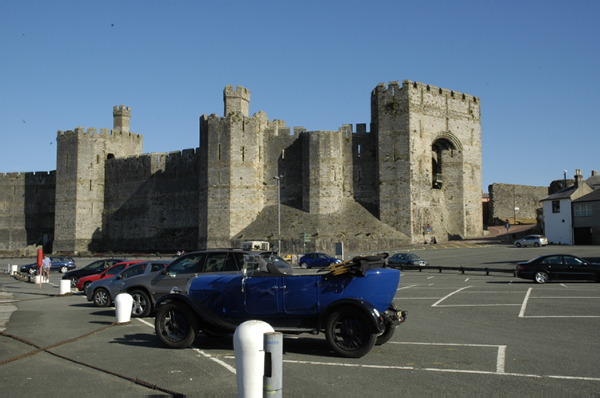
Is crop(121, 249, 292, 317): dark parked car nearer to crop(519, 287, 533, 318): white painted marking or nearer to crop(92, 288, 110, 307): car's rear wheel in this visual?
crop(92, 288, 110, 307): car's rear wheel

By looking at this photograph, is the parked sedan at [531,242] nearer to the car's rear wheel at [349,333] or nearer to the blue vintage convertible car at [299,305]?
the blue vintage convertible car at [299,305]

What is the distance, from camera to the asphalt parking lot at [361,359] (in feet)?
22.5

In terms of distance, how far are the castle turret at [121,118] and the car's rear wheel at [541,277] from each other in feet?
186

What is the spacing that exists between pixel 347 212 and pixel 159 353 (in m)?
41.2

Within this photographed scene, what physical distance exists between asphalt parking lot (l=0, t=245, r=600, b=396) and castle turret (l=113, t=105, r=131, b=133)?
56.2m

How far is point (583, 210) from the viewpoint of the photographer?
4516 centimetres

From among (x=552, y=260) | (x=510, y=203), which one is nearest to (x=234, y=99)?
(x=510, y=203)

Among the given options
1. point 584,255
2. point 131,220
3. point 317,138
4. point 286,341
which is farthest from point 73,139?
point 286,341

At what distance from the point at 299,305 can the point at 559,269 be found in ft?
51.2

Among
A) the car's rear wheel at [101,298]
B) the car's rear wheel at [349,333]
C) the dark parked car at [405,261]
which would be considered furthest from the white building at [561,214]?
the car's rear wheel at [349,333]

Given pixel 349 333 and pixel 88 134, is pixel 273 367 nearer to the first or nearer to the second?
pixel 349 333

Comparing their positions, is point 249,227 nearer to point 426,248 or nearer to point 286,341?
point 426,248

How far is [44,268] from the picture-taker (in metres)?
31.7

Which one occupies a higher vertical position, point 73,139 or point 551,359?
point 73,139
